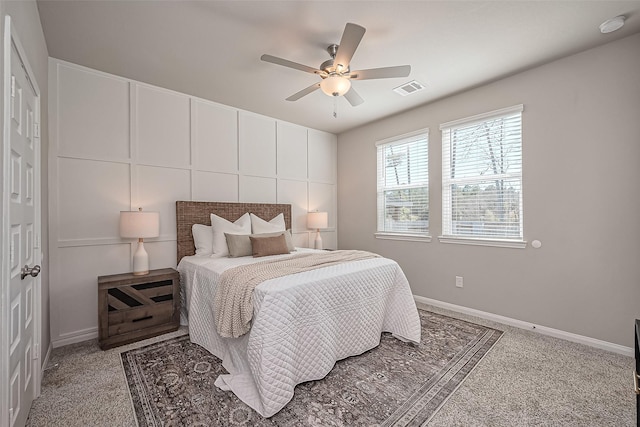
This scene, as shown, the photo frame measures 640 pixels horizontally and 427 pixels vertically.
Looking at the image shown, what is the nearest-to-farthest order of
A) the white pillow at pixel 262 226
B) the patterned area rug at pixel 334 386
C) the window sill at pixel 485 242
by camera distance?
1. the patterned area rug at pixel 334 386
2. the window sill at pixel 485 242
3. the white pillow at pixel 262 226

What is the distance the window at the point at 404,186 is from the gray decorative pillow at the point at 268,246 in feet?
5.80

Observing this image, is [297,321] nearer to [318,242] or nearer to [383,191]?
[318,242]

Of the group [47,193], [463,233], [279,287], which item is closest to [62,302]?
[47,193]

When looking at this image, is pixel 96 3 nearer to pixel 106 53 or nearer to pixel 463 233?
pixel 106 53

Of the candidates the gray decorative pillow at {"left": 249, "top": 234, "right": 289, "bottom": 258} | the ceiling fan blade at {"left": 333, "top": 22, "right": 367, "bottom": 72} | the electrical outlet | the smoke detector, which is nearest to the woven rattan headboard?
the gray decorative pillow at {"left": 249, "top": 234, "right": 289, "bottom": 258}

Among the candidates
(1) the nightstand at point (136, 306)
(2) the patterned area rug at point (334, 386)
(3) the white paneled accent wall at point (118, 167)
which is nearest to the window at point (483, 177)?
(2) the patterned area rug at point (334, 386)

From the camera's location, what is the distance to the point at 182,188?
348cm

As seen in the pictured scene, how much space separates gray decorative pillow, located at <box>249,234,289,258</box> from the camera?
3246mm

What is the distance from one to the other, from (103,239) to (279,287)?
2167 mm

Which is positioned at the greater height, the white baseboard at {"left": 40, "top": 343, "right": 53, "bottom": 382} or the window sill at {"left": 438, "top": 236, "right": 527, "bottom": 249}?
the window sill at {"left": 438, "top": 236, "right": 527, "bottom": 249}

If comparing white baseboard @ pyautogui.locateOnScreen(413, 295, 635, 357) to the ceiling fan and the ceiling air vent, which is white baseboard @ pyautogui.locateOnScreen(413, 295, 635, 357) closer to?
the ceiling air vent

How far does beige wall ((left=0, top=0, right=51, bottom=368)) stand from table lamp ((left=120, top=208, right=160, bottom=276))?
571mm

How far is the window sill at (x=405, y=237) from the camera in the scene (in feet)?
12.9

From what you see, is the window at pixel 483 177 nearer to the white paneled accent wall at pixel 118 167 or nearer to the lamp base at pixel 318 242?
the lamp base at pixel 318 242
